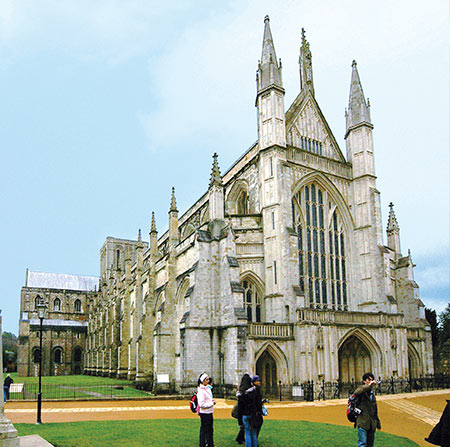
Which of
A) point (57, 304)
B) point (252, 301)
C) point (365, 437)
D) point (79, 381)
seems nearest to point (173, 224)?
point (252, 301)

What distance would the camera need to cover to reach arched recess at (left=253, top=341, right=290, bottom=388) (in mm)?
25281

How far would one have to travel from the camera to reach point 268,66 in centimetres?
3102

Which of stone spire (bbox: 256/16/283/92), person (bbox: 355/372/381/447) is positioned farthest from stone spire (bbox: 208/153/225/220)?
person (bbox: 355/372/381/447)

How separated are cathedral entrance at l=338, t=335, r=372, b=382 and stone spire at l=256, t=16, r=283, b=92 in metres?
17.2

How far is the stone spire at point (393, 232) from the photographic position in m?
36.9

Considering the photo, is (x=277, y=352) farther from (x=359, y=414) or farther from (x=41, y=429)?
(x=359, y=414)

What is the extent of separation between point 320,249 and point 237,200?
754 cm

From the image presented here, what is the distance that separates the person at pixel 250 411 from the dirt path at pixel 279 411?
221 inches

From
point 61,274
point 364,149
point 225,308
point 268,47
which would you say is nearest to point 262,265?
point 225,308

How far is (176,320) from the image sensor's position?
30594mm

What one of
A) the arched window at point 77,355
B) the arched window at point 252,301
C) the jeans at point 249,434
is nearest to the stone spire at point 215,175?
the arched window at point 252,301

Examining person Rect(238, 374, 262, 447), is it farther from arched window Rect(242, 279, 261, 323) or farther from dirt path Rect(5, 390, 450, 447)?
arched window Rect(242, 279, 261, 323)

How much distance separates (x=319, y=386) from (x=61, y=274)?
6796 cm

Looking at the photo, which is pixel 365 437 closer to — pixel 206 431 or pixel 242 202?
pixel 206 431
